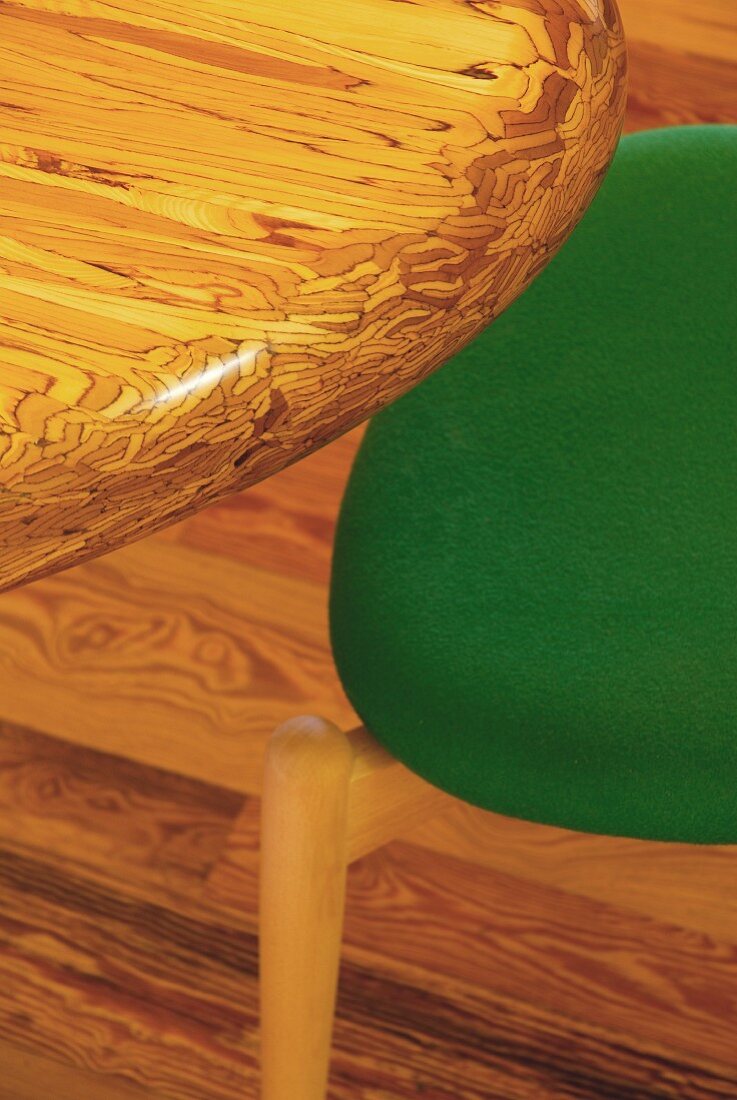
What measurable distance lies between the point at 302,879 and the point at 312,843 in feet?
0.06

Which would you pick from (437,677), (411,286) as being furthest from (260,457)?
(437,677)

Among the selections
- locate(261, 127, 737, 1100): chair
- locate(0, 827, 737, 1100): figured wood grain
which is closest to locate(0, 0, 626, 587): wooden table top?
locate(261, 127, 737, 1100): chair

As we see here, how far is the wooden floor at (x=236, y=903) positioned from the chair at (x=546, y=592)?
0.74ft

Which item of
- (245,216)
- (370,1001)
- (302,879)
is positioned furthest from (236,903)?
(245,216)

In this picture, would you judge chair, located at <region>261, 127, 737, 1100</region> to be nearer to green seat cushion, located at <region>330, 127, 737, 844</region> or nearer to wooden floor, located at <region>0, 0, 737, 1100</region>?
green seat cushion, located at <region>330, 127, 737, 844</region>

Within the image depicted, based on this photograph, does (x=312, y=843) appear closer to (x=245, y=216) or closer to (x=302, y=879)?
(x=302, y=879)

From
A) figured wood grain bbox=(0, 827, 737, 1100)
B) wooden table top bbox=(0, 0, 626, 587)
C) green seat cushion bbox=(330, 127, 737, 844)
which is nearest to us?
wooden table top bbox=(0, 0, 626, 587)

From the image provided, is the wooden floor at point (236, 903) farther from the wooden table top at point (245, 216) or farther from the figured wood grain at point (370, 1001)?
the wooden table top at point (245, 216)

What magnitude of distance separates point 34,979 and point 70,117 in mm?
696

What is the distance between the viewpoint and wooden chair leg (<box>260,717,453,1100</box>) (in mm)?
555

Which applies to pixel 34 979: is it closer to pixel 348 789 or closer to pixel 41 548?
pixel 348 789

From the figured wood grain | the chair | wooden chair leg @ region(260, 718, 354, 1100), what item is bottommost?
the figured wood grain

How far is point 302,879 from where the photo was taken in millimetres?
569

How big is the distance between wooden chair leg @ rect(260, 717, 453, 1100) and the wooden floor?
0.26 m
